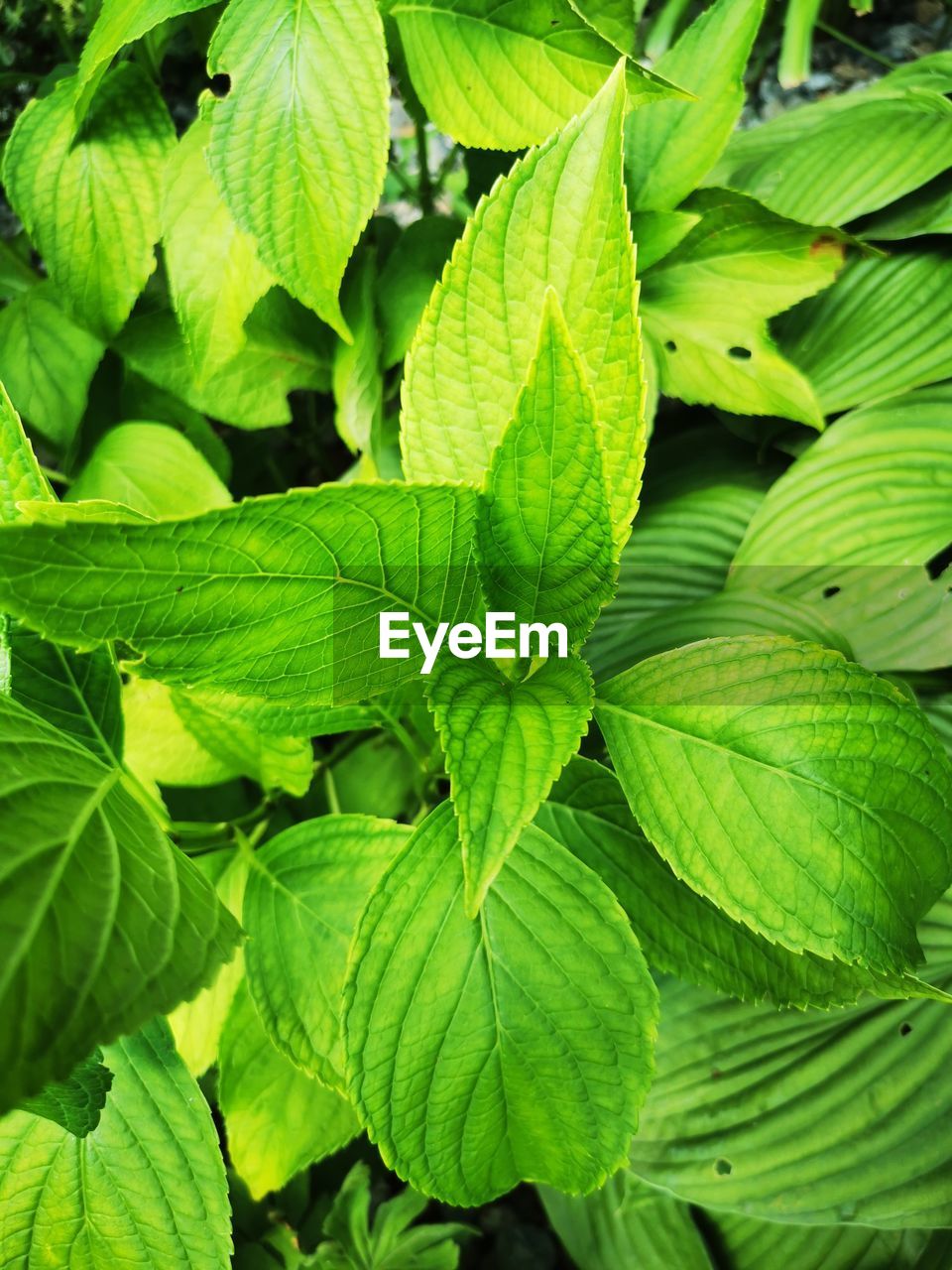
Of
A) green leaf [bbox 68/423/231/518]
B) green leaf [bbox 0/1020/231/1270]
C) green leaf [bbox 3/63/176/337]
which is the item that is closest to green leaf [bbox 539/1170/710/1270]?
green leaf [bbox 0/1020/231/1270]

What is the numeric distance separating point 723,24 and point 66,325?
0.69 metres

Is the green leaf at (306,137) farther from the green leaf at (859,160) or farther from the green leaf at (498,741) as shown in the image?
the green leaf at (859,160)

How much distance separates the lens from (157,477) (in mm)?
873

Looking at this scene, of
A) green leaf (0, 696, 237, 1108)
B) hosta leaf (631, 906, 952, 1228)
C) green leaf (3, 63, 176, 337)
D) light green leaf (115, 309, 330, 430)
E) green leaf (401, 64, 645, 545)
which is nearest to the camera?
green leaf (0, 696, 237, 1108)

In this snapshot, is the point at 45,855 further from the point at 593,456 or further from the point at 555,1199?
the point at 555,1199

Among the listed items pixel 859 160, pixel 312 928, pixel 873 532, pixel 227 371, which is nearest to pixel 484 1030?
pixel 312 928

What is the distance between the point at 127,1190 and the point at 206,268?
679 mm

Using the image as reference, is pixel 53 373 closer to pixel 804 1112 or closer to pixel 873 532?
pixel 873 532

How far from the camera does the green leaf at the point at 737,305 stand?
888 millimetres

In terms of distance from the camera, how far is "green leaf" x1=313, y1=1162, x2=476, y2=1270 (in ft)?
2.83

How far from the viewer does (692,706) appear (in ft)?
1.84

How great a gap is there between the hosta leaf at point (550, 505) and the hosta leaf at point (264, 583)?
2 centimetres

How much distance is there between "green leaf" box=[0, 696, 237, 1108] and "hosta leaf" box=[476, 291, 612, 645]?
227 mm

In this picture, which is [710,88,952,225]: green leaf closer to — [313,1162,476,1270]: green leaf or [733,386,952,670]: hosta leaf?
[733,386,952,670]: hosta leaf
